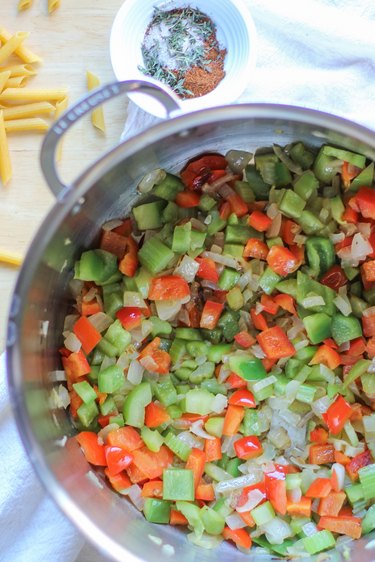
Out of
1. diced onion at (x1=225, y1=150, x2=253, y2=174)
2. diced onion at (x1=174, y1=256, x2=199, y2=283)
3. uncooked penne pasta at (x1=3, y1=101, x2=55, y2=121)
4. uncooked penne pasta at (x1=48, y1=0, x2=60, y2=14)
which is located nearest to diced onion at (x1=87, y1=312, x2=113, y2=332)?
diced onion at (x1=174, y1=256, x2=199, y2=283)

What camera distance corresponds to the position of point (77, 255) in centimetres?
158

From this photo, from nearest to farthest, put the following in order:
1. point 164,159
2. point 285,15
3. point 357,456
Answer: point 164,159, point 357,456, point 285,15

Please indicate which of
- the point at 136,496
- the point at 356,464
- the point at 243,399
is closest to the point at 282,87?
the point at 243,399

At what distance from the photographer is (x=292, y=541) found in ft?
5.26

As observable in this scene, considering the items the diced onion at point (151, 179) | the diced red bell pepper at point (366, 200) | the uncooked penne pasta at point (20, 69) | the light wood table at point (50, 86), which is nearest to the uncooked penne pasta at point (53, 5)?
the light wood table at point (50, 86)

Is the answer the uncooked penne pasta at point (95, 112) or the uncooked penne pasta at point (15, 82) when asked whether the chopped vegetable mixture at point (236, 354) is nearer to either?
the uncooked penne pasta at point (95, 112)

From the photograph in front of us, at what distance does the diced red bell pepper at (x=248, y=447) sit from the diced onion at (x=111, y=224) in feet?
1.67

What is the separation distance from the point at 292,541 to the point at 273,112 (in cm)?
86

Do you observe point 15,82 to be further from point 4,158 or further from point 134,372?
point 134,372

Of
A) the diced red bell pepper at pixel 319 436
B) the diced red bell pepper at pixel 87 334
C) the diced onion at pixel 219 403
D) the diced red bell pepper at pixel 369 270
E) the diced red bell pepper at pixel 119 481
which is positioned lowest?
the diced red bell pepper at pixel 119 481

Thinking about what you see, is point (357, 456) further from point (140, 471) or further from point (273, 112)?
point (273, 112)

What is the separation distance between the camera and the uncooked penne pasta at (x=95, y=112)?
1770mm

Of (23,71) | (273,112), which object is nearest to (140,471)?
(273,112)

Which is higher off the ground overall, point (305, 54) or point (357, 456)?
point (305, 54)
